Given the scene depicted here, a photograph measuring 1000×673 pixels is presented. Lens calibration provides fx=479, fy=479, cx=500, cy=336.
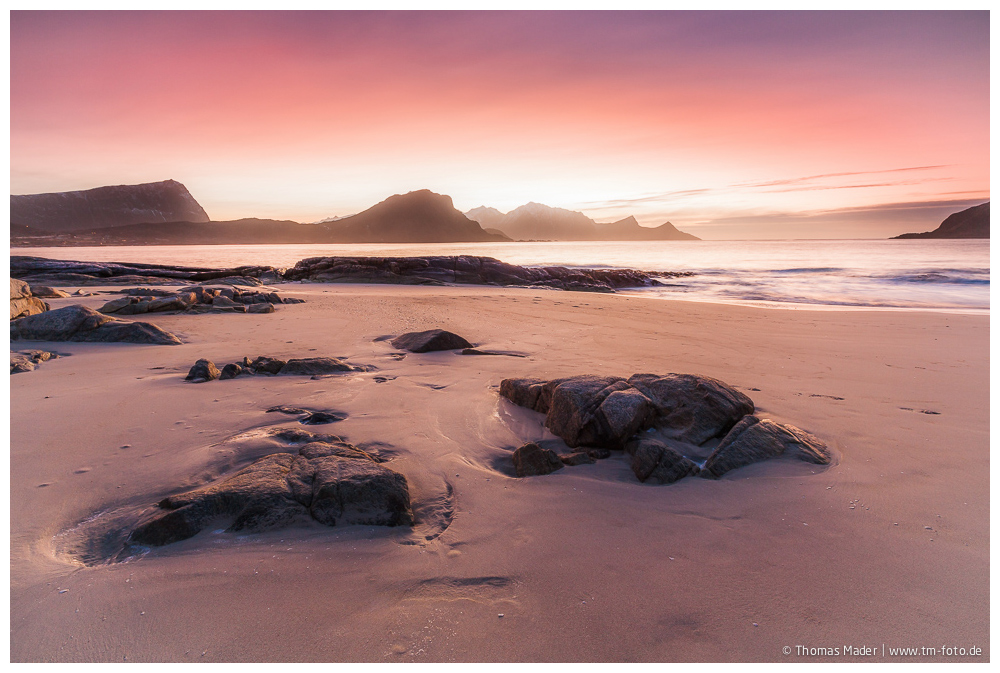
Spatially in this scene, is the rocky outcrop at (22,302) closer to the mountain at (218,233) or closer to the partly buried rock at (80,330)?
the partly buried rock at (80,330)

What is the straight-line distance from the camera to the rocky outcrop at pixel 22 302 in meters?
7.04

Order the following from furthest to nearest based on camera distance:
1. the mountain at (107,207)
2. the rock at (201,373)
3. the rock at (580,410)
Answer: the mountain at (107,207) < the rock at (201,373) < the rock at (580,410)

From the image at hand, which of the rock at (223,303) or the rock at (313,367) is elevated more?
the rock at (223,303)

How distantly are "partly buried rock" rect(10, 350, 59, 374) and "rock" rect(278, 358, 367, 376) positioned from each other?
2379 mm

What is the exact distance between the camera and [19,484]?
2.39m

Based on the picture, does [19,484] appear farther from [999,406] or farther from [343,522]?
[999,406]

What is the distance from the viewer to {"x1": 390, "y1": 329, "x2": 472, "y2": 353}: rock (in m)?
5.53

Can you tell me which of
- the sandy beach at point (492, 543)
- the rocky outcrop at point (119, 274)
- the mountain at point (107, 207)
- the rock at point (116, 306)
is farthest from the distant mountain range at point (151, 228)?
the sandy beach at point (492, 543)

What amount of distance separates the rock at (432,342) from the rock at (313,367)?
1.01 meters

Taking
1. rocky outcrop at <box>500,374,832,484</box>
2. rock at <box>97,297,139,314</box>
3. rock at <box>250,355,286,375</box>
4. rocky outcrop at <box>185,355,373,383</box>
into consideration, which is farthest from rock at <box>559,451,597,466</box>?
rock at <box>97,297,139,314</box>

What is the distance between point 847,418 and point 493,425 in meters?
2.56

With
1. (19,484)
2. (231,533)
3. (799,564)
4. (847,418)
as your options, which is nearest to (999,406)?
(847,418)

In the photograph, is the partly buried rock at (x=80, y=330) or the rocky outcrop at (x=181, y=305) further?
the rocky outcrop at (x=181, y=305)

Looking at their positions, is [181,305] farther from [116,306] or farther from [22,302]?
[22,302]
